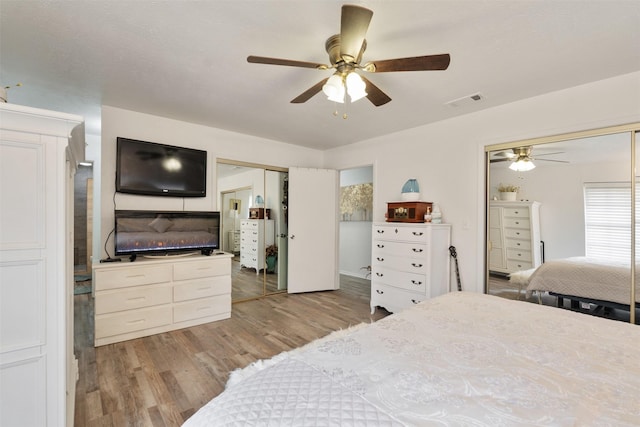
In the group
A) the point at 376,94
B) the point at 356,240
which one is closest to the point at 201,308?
the point at 376,94

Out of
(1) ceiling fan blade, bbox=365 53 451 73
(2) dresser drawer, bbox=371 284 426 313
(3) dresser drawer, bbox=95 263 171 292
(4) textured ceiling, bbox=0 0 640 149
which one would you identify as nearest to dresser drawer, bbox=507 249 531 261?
(2) dresser drawer, bbox=371 284 426 313

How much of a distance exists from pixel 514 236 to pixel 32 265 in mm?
3628

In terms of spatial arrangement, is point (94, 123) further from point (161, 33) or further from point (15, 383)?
point (15, 383)

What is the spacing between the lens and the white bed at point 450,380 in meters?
0.81

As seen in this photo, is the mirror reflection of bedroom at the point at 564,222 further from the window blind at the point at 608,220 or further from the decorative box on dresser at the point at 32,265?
the decorative box on dresser at the point at 32,265

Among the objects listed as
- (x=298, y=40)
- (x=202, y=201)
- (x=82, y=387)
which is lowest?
(x=82, y=387)

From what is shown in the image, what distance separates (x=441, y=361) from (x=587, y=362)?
60 centimetres

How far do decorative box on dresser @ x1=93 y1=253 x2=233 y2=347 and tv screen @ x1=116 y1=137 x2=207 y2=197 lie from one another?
2.68 ft

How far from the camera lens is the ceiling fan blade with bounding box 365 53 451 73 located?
1.54 m

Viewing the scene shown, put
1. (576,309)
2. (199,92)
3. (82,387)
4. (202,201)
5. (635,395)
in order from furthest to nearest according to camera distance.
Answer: (202,201)
(199,92)
(576,309)
(82,387)
(635,395)

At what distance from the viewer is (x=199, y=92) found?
2707 mm

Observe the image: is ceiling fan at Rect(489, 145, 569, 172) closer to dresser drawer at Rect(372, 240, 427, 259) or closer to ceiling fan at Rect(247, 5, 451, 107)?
dresser drawer at Rect(372, 240, 427, 259)

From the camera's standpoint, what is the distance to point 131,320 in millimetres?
2857

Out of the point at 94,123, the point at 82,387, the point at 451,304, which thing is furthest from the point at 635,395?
the point at 94,123
